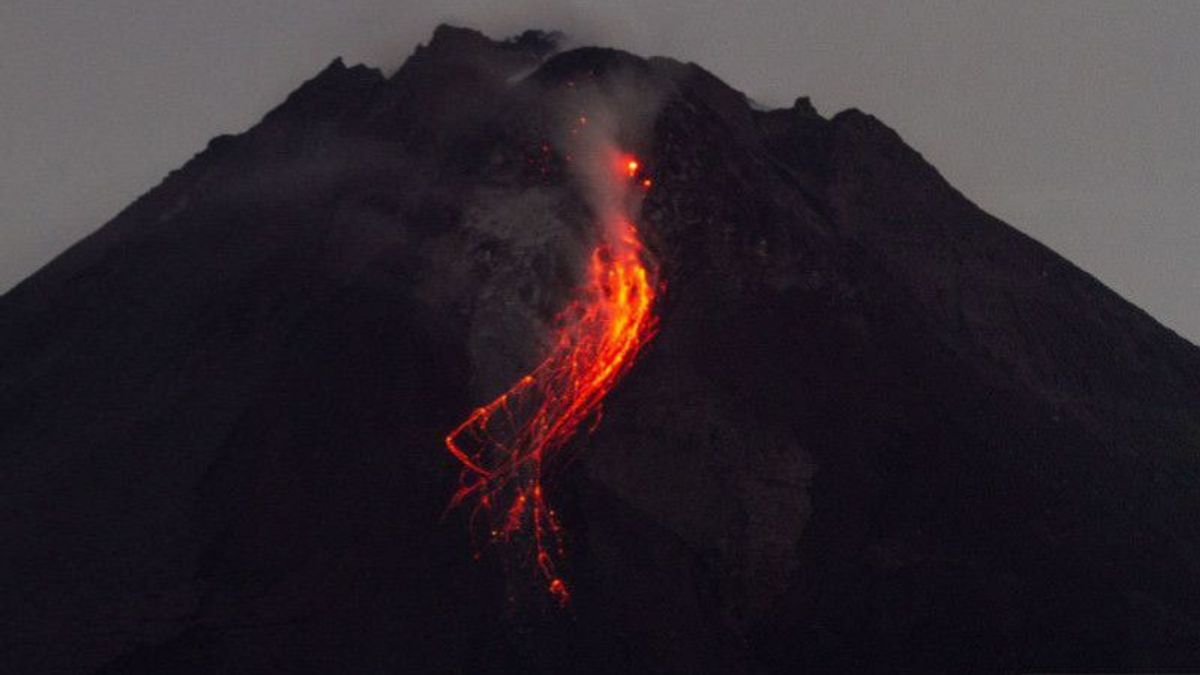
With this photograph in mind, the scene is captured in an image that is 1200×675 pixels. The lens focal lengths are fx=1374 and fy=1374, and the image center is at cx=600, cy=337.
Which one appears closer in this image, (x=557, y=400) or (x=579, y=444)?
(x=579, y=444)

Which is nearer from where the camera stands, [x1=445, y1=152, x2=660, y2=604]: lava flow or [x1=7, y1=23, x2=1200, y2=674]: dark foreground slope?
[x1=7, y1=23, x2=1200, y2=674]: dark foreground slope

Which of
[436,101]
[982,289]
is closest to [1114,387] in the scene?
[982,289]

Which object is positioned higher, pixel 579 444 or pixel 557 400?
pixel 557 400

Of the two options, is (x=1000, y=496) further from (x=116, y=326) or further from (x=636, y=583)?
(x=116, y=326)
